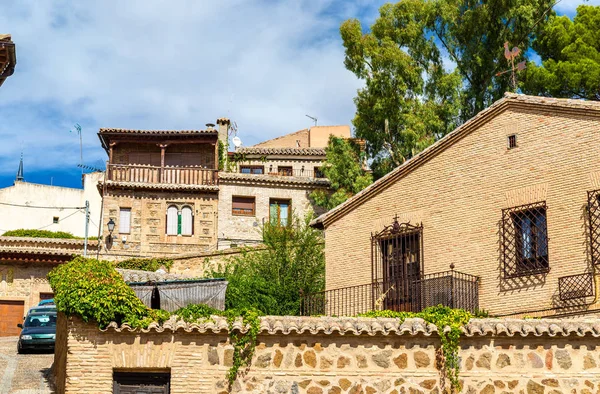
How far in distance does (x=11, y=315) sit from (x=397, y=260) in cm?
1904

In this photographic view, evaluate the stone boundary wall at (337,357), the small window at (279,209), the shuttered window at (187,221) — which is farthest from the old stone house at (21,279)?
the stone boundary wall at (337,357)

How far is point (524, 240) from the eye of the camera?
20422mm

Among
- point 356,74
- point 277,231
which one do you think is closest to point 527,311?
point 277,231

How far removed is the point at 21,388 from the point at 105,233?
2122cm

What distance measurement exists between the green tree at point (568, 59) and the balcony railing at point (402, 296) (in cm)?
1622

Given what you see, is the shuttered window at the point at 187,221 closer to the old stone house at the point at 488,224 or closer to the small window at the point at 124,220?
the small window at the point at 124,220

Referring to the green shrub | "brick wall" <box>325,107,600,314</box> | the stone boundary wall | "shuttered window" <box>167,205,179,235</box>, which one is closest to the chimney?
"shuttered window" <box>167,205,179,235</box>

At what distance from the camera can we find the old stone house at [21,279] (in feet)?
119

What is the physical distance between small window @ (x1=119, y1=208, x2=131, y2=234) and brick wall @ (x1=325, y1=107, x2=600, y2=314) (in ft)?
57.3

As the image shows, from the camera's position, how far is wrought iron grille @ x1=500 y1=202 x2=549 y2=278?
65.6 ft

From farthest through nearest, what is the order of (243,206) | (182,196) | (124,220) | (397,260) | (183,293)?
(243,206) → (182,196) → (124,220) → (397,260) → (183,293)

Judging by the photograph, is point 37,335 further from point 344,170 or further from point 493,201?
point 344,170

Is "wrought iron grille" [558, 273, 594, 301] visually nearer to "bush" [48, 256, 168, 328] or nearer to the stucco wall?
"bush" [48, 256, 168, 328]

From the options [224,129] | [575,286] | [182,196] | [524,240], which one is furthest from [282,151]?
[575,286]
